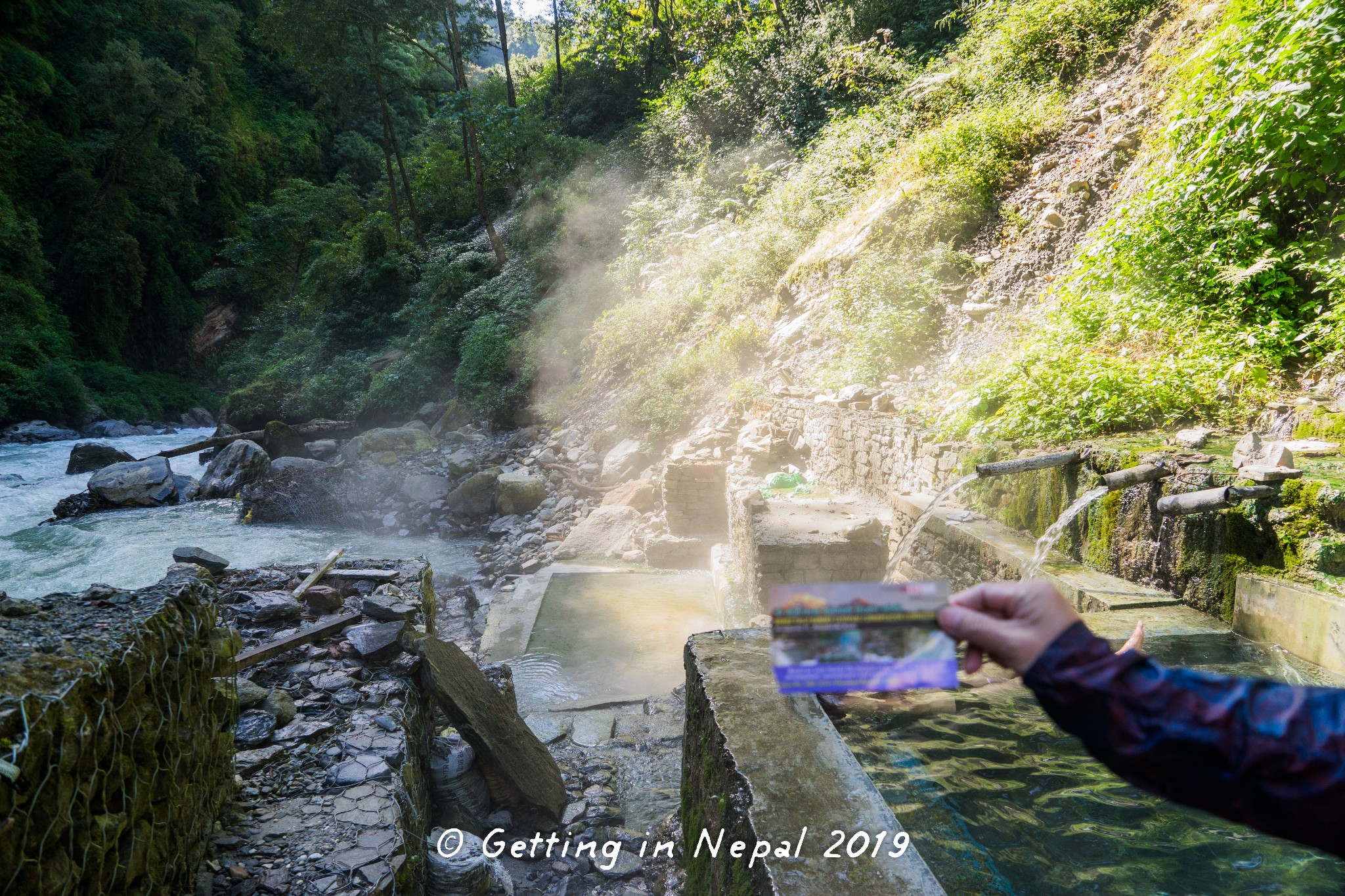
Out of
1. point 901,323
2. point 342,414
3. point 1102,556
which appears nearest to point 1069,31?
point 901,323

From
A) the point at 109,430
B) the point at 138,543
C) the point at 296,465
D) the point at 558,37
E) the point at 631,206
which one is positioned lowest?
the point at 138,543

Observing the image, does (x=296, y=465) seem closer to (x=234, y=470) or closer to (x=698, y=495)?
(x=234, y=470)

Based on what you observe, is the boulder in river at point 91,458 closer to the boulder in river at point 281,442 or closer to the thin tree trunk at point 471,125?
the boulder in river at point 281,442

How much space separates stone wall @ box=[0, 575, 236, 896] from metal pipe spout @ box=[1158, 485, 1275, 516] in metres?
3.78

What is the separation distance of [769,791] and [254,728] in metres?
2.43

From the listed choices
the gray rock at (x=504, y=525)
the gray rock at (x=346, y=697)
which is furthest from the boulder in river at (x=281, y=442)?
the gray rock at (x=346, y=697)

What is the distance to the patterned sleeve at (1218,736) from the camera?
731 millimetres

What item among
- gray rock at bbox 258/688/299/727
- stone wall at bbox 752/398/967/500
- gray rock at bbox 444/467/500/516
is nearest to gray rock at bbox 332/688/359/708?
gray rock at bbox 258/688/299/727

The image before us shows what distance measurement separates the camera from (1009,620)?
889mm

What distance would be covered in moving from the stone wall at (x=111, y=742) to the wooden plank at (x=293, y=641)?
1.13 m

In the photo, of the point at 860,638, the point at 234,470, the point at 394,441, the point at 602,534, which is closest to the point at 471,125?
the point at 394,441

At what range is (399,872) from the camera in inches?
92.6

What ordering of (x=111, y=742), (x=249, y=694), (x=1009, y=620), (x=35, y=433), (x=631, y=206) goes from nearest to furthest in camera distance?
1. (x=1009, y=620)
2. (x=111, y=742)
3. (x=249, y=694)
4. (x=631, y=206)
5. (x=35, y=433)

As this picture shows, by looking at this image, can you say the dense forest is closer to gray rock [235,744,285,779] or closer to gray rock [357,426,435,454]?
gray rock [357,426,435,454]
